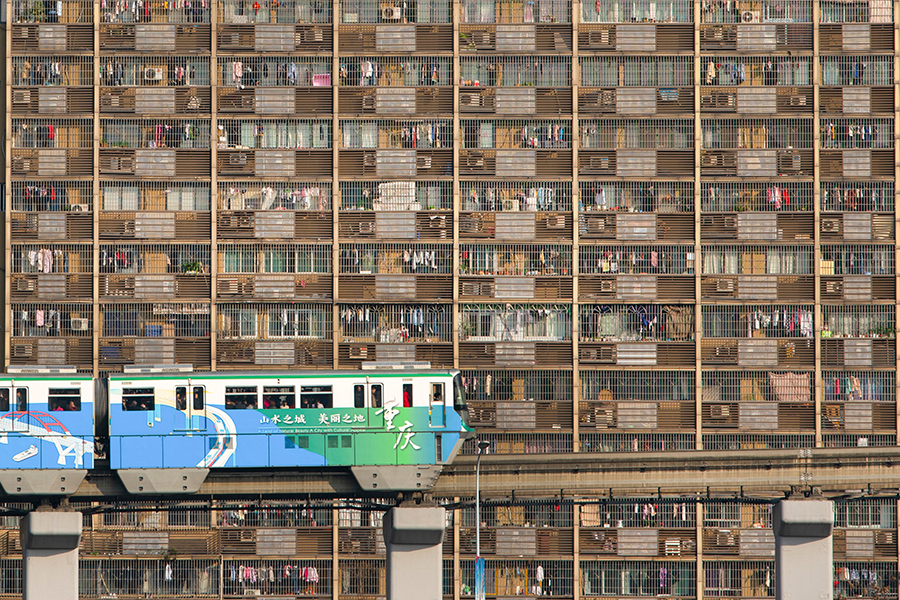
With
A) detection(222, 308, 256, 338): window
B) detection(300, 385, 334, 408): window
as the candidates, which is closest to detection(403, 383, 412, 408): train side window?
detection(300, 385, 334, 408): window

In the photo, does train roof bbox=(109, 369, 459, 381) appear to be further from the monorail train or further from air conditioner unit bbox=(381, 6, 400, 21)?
air conditioner unit bbox=(381, 6, 400, 21)

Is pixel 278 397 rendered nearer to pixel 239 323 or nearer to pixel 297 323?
pixel 297 323

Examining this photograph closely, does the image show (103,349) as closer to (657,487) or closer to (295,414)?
(295,414)

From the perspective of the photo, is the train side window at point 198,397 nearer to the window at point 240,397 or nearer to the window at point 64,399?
the window at point 240,397

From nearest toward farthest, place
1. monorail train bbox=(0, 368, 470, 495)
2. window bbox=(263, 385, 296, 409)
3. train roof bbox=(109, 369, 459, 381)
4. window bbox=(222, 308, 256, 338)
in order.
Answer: monorail train bbox=(0, 368, 470, 495) < train roof bbox=(109, 369, 459, 381) < window bbox=(263, 385, 296, 409) < window bbox=(222, 308, 256, 338)

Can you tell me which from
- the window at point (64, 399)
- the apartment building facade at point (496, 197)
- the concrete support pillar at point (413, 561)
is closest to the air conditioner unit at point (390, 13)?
the apartment building facade at point (496, 197)

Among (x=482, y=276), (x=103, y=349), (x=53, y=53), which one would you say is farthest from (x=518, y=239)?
(x=53, y=53)

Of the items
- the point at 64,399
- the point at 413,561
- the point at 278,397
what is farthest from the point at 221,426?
the point at 413,561
